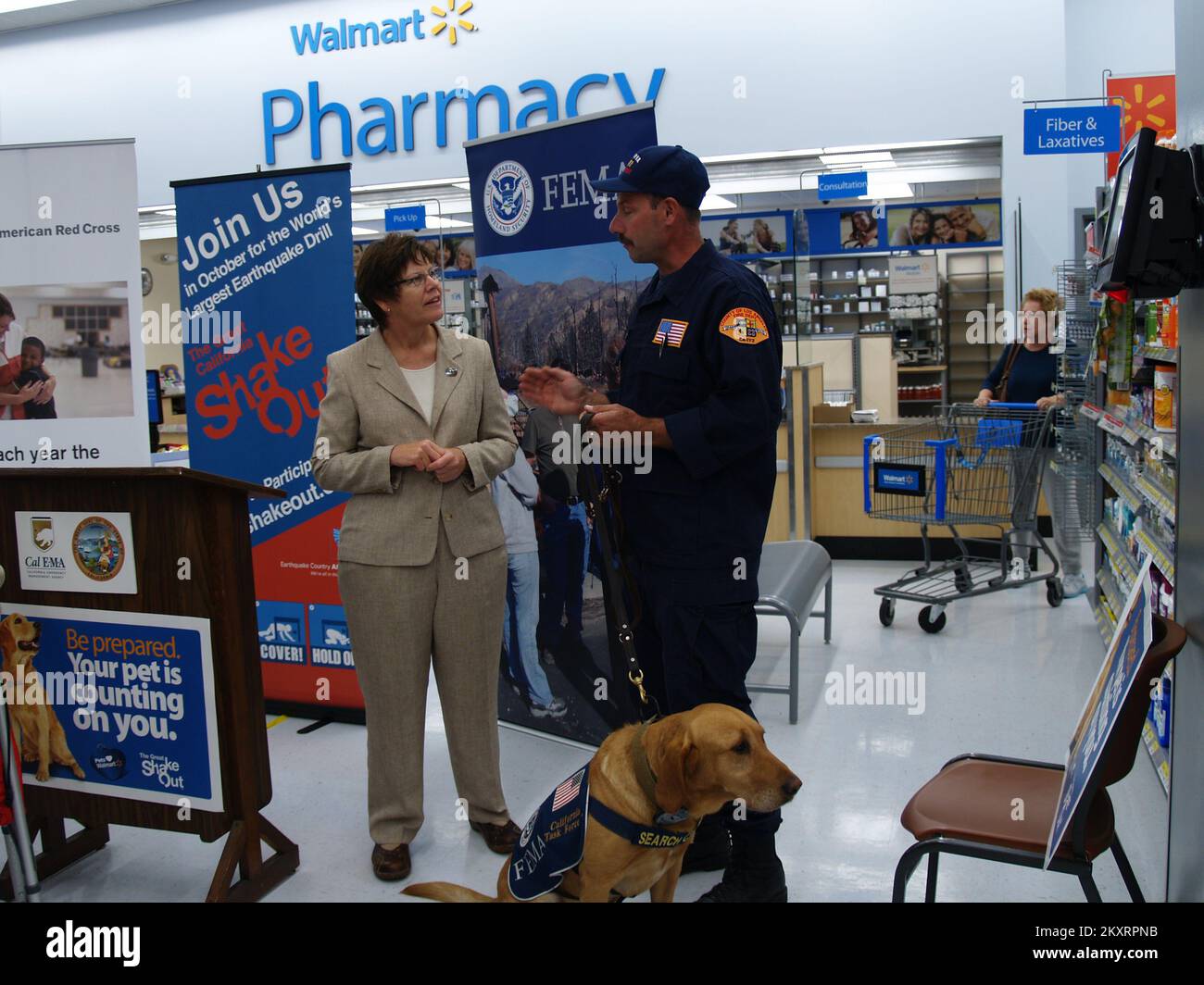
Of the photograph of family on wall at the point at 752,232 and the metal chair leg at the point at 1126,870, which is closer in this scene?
the metal chair leg at the point at 1126,870

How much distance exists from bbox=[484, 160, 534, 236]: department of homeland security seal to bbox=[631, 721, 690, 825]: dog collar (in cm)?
210

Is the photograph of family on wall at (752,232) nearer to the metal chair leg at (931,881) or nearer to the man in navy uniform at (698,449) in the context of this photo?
the man in navy uniform at (698,449)

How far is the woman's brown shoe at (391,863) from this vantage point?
2.86 metres

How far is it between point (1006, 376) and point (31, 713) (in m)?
→ 5.87

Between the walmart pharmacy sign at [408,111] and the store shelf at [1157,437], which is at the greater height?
the walmart pharmacy sign at [408,111]

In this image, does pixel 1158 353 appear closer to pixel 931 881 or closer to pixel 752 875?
pixel 931 881

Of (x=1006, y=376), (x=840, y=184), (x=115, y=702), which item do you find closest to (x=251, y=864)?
(x=115, y=702)

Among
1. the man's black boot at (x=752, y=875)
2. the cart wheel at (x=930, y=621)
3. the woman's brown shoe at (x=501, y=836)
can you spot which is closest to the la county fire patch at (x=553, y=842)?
the man's black boot at (x=752, y=875)

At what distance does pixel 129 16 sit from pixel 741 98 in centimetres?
658

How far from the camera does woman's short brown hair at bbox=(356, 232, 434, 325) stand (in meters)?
2.80

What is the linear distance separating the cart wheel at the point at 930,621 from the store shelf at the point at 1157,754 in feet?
5.38

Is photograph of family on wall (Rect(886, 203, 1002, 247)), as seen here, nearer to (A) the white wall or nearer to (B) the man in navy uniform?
(A) the white wall

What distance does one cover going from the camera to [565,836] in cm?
204
